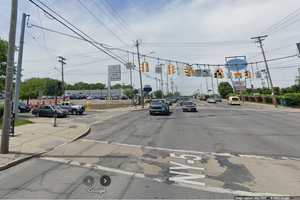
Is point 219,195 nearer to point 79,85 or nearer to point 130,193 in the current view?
point 130,193

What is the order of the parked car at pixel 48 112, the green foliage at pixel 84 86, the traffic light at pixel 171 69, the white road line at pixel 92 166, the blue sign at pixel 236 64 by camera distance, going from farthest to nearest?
the green foliage at pixel 84 86 < the blue sign at pixel 236 64 < the traffic light at pixel 171 69 < the parked car at pixel 48 112 < the white road line at pixel 92 166

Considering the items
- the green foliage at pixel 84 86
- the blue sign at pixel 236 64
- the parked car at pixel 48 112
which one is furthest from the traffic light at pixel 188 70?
the green foliage at pixel 84 86

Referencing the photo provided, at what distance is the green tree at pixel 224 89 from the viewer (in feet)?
421

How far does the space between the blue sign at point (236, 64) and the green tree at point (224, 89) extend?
3271 inches

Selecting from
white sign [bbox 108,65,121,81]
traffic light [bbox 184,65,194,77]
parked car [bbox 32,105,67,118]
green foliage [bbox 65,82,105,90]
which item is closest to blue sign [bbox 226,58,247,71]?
traffic light [bbox 184,65,194,77]

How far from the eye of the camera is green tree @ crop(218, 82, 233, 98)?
128 m

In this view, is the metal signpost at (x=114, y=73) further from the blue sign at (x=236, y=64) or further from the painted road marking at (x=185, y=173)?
the painted road marking at (x=185, y=173)

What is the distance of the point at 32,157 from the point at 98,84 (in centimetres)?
19267

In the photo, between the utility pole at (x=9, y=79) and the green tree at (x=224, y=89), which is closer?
the utility pole at (x=9, y=79)

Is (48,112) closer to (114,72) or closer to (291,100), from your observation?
(291,100)

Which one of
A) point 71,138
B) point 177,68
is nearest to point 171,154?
point 71,138

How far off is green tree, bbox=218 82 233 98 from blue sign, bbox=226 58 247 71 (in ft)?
273

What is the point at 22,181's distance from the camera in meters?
7.16

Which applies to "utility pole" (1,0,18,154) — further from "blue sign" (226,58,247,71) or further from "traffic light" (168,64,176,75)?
"blue sign" (226,58,247,71)
